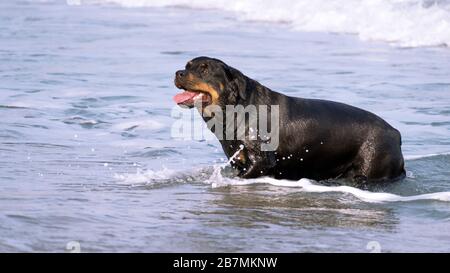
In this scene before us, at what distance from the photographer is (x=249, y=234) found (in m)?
7.20

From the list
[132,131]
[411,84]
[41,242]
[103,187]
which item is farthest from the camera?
[411,84]

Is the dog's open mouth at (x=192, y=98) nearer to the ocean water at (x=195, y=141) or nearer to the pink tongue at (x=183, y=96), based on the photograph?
the pink tongue at (x=183, y=96)

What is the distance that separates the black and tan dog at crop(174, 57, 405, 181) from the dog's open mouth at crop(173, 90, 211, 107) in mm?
11

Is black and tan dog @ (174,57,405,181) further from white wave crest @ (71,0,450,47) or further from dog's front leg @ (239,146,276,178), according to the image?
white wave crest @ (71,0,450,47)

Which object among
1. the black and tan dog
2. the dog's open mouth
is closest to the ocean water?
the black and tan dog

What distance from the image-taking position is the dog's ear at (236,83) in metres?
9.16

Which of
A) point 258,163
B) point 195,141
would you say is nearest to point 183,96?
point 258,163

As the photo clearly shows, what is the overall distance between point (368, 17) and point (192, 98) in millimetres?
14639

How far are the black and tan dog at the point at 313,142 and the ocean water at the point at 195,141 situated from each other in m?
0.17

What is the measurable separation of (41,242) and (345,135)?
11.7 feet

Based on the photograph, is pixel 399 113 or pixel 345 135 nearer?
pixel 345 135

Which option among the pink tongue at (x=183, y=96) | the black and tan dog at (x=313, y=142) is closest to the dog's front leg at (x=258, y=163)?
the black and tan dog at (x=313, y=142)
